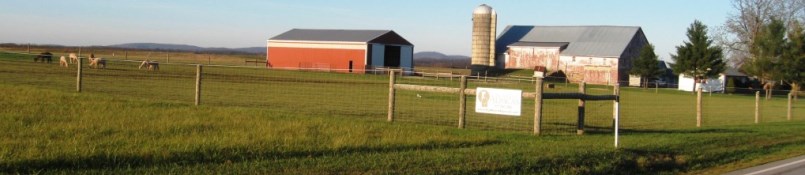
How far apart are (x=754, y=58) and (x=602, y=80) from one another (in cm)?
1389

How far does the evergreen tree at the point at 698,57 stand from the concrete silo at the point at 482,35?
18907 mm

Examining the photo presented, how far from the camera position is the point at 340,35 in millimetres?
72938

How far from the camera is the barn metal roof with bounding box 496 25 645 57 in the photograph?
76781 mm

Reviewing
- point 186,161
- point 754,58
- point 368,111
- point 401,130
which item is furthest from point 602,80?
point 186,161

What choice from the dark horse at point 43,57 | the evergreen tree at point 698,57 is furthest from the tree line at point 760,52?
the dark horse at point 43,57

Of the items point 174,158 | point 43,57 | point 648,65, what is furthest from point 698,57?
point 174,158

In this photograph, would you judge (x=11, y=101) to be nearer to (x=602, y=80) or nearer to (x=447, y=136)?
(x=447, y=136)

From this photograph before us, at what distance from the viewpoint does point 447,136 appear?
13188 mm

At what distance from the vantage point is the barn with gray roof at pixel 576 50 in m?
75.6

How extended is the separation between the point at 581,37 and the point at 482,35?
10374 millimetres

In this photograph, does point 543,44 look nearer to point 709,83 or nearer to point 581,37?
point 581,37

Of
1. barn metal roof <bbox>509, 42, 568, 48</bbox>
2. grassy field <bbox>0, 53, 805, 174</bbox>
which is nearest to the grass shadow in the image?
grassy field <bbox>0, 53, 805, 174</bbox>

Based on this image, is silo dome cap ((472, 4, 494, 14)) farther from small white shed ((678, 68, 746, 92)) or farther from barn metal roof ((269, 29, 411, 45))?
small white shed ((678, 68, 746, 92))

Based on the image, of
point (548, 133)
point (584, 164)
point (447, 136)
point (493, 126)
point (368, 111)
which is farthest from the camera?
point (368, 111)
